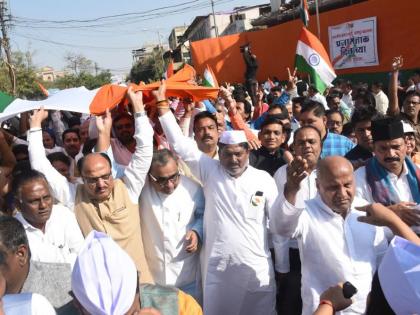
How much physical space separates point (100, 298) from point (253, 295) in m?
1.95

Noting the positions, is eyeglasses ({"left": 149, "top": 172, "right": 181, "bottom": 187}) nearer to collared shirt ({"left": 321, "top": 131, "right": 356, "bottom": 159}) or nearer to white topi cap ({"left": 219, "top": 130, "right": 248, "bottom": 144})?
white topi cap ({"left": 219, "top": 130, "right": 248, "bottom": 144})

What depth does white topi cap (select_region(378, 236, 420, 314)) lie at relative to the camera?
145cm

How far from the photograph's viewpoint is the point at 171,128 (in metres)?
3.42

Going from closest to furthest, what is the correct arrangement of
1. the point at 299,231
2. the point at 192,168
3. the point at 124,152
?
the point at 299,231 → the point at 192,168 → the point at 124,152

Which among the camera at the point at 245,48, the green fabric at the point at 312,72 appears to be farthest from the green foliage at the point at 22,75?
the green fabric at the point at 312,72

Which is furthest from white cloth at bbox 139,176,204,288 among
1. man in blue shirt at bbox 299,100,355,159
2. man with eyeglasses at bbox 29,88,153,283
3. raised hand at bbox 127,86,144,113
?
man in blue shirt at bbox 299,100,355,159

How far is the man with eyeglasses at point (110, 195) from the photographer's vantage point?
2.87 m

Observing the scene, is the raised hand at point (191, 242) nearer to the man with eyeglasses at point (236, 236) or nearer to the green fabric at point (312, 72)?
the man with eyeglasses at point (236, 236)

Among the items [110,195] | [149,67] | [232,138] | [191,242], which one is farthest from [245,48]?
[149,67]

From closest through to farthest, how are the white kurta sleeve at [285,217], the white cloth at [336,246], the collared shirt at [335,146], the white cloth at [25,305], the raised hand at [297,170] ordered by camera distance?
the white cloth at [25,305]
the raised hand at [297,170]
the white kurta sleeve at [285,217]
the white cloth at [336,246]
the collared shirt at [335,146]

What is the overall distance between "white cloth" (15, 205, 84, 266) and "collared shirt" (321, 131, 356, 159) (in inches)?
89.7

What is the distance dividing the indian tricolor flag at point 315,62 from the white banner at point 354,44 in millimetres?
5896

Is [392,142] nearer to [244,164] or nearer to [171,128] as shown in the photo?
[244,164]

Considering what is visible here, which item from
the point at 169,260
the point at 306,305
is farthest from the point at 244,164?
the point at 306,305
